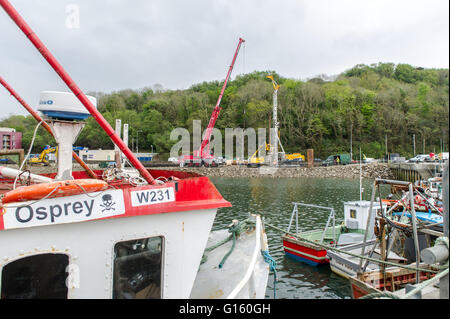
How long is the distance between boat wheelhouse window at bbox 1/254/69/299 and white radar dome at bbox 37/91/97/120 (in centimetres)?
214

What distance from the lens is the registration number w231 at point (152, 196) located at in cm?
399

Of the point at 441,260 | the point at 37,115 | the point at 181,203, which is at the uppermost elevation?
the point at 37,115

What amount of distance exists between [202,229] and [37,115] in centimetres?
351

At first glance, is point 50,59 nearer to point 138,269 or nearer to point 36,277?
point 36,277

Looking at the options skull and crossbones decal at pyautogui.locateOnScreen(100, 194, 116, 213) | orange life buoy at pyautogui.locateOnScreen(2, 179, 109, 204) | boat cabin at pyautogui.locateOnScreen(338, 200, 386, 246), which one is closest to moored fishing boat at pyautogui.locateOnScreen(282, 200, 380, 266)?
boat cabin at pyautogui.locateOnScreen(338, 200, 386, 246)

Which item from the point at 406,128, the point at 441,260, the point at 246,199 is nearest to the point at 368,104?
the point at 406,128

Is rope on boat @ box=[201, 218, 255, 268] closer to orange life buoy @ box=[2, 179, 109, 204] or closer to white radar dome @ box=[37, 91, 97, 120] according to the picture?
orange life buoy @ box=[2, 179, 109, 204]

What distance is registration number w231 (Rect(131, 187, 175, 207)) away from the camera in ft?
13.1

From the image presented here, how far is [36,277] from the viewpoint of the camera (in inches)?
141

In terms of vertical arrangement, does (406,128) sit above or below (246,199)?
above

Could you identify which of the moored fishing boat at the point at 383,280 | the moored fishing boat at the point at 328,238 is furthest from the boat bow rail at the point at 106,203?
the moored fishing boat at the point at 328,238
